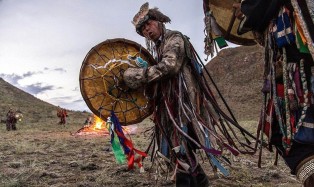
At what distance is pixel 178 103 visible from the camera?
10.6 ft

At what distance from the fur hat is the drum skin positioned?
0.77 feet

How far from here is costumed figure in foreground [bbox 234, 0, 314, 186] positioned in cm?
223

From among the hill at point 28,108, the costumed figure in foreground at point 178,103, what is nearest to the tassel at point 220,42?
the costumed figure in foreground at point 178,103

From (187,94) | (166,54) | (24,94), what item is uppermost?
(24,94)

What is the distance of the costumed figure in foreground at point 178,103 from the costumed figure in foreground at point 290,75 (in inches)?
28.5

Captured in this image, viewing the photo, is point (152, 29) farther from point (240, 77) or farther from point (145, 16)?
point (240, 77)

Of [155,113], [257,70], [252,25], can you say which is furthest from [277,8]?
[257,70]

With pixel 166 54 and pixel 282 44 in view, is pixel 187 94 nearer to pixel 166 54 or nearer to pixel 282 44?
pixel 166 54

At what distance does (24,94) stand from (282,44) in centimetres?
6872

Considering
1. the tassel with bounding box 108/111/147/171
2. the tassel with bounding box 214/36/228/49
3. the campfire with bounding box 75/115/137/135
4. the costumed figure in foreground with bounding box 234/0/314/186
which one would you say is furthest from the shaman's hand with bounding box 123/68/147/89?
the campfire with bounding box 75/115/137/135

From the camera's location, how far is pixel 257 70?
56.7 m

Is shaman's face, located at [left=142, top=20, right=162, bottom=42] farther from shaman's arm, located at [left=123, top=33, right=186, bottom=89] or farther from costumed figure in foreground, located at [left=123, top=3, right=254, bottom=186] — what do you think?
shaman's arm, located at [left=123, top=33, right=186, bottom=89]

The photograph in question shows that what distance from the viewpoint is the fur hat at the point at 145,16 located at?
130 inches

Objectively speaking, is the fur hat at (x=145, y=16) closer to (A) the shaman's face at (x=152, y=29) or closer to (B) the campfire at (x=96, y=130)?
(A) the shaman's face at (x=152, y=29)
